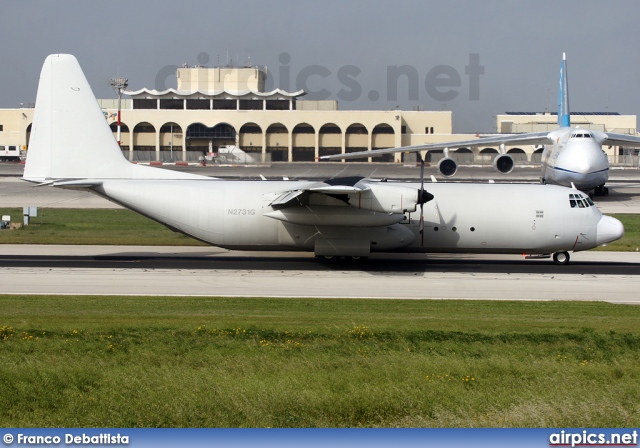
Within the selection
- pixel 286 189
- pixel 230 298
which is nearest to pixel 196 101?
pixel 286 189

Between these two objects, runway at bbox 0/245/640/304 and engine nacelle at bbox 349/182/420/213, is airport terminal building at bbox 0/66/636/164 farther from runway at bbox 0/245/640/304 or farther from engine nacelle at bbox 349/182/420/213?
engine nacelle at bbox 349/182/420/213

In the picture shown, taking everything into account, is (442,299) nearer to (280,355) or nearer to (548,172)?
(280,355)

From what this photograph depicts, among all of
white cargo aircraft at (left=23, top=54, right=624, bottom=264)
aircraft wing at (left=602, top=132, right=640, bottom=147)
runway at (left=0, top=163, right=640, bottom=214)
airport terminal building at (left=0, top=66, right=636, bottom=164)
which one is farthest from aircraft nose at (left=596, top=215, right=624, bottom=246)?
airport terminal building at (left=0, top=66, right=636, bottom=164)

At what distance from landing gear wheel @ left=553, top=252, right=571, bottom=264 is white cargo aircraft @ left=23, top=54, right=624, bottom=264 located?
50 cm

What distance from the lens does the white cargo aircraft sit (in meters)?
28.3

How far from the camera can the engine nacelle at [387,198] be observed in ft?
87.0

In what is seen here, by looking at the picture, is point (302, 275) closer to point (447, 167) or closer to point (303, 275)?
point (303, 275)

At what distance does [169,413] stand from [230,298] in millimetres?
10759

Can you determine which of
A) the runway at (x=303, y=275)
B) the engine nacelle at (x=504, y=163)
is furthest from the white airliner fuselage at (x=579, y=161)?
the runway at (x=303, y=275)

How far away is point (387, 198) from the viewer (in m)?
26.7

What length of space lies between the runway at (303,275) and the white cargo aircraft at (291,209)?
3.23ft

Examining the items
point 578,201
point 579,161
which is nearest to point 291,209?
point 578,201

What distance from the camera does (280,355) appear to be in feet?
47.9

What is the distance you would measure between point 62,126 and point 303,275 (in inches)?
429
